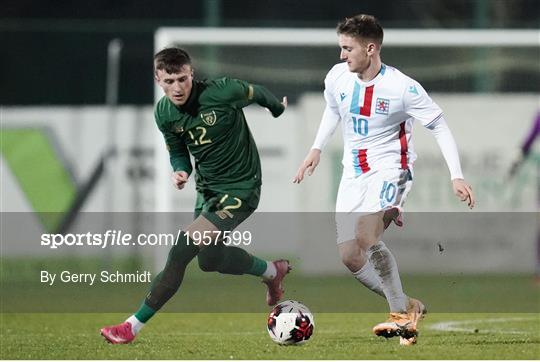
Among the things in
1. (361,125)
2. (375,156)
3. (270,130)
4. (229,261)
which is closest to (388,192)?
(375,156)

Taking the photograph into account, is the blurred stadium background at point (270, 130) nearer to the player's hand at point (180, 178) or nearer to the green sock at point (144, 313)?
the green sock at point (144, 313)

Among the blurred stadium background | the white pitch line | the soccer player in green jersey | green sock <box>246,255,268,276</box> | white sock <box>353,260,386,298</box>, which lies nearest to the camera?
the soccer player in green jersey

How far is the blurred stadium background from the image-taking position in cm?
1536

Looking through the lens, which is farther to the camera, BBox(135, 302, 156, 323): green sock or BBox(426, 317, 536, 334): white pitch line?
BBox(426, 317, 536, 334): white pitch line

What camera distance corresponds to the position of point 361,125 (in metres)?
8.02

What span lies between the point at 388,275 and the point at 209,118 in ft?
4.61

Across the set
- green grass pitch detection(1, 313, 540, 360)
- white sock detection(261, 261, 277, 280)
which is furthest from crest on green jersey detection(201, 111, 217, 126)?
Result: green grass pitch detection(1, 313, 540, 360)

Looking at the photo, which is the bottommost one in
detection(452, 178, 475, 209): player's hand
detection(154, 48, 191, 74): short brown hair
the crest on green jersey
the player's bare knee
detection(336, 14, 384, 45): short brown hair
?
the player's bare knee

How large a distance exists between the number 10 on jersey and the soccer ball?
1.11 meters

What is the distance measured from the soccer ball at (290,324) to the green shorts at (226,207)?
58 cm

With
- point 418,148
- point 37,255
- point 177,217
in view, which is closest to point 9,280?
point 37,255

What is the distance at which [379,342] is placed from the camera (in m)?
8.41

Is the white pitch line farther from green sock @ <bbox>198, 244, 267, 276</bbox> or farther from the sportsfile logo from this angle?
the sportsfile logo

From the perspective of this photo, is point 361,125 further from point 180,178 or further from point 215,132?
point 180,178
